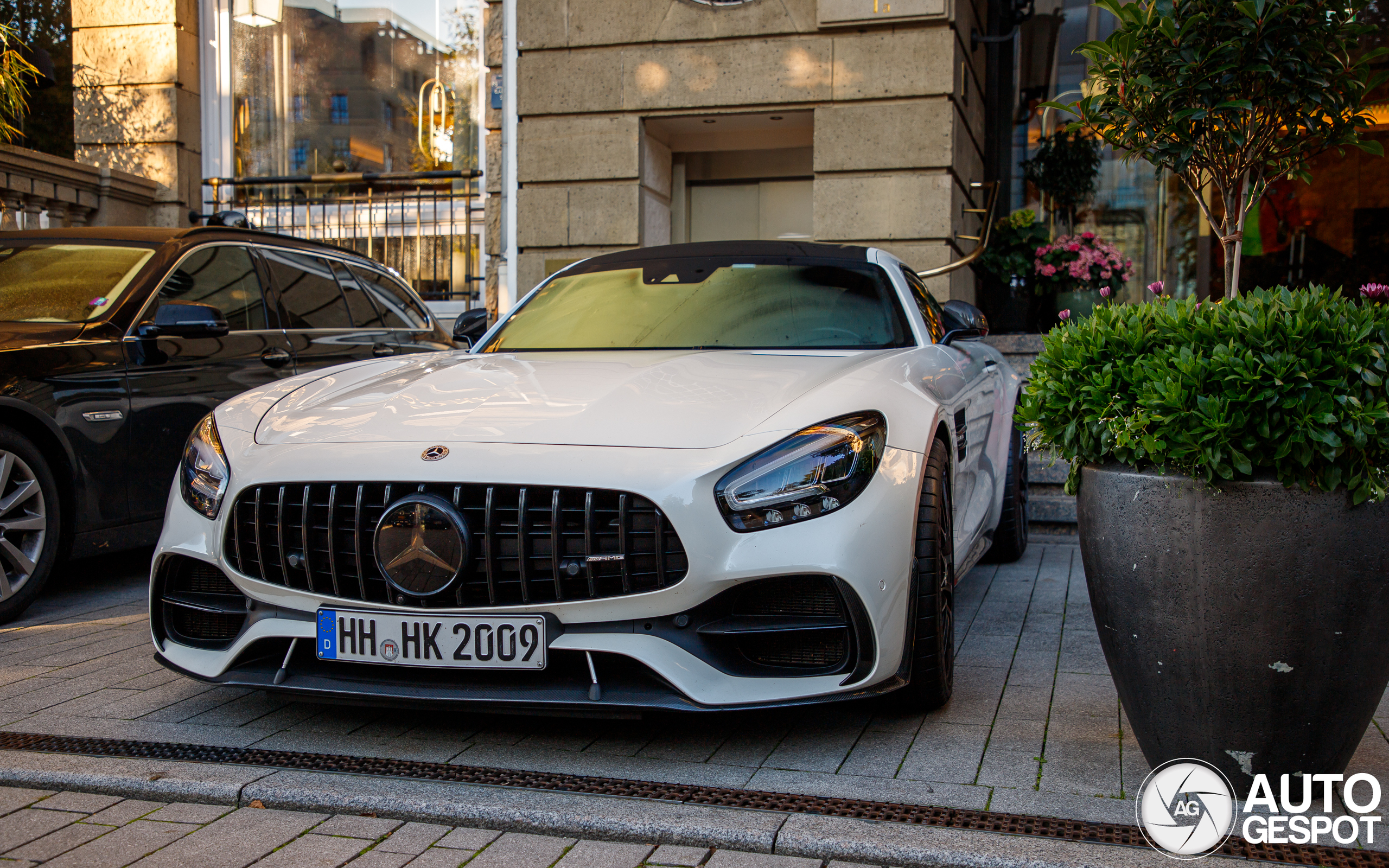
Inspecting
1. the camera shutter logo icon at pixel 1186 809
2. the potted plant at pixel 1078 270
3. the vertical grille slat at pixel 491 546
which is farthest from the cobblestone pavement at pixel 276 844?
the potted plant at pixel 1078 270

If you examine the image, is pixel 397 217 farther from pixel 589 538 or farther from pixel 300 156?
pixel 589 538

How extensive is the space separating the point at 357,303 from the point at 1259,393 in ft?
17.2

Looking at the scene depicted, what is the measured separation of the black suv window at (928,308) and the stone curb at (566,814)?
2218mm

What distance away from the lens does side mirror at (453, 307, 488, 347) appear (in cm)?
472

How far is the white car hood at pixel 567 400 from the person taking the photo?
117 inches

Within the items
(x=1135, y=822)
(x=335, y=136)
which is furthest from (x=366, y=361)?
(x=335, y=136)

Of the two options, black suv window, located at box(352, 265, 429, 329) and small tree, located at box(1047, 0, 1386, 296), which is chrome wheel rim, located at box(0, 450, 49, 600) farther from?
small tree, located at box(1047, 0, 1386, 296)

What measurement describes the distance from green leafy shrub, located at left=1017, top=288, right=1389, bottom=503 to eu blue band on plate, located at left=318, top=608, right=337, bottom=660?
1.90 meters

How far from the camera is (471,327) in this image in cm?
476

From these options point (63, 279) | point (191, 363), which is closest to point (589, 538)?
point (191, 363)

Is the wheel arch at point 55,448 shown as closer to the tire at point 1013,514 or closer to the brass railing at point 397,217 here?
the tire at point 1013,514

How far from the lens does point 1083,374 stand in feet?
9.02

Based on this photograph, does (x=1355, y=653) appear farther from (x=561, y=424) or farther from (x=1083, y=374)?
(x=561, y=424)

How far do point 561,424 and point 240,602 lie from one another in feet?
3.27
